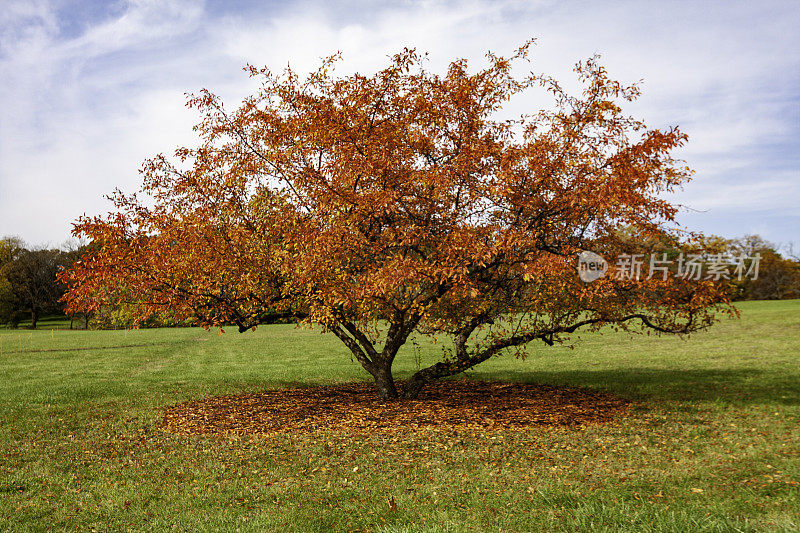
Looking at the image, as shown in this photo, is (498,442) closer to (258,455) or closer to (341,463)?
(341,463)

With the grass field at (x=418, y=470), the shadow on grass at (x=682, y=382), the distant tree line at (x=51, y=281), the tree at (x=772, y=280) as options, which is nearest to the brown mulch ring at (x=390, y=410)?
the grass field at (x=418, y=470)

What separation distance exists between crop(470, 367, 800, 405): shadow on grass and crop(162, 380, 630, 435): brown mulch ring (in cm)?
126

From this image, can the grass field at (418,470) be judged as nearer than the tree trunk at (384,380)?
Yes

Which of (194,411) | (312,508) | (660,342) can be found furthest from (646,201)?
(660,342)

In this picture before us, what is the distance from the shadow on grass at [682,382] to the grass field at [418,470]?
0.11 meters

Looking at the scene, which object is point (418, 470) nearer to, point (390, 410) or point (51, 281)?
point (390, 410)

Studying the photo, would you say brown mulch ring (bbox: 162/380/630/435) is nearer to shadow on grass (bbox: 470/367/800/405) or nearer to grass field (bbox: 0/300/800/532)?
grass field (bbox: 0/300/800/532)

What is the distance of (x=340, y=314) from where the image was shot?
11094mm

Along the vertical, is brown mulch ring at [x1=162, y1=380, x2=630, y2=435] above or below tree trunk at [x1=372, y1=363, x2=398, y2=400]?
below

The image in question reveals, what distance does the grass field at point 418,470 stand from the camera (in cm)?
612

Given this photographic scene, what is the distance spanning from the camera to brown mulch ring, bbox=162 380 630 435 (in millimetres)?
10711

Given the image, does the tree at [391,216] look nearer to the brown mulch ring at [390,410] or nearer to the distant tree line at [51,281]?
the brown mulch ring at [390,410]

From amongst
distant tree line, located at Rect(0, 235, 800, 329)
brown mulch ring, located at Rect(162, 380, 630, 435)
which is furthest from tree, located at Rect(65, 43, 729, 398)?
distant tree line, located at Rect(0, 235, 800, 329)

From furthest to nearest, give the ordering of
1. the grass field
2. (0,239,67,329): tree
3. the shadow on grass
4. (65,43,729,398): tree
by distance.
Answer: (0,239,67,329): tree, the shadow on grass, (65,43,729,398): tree, the grass field
